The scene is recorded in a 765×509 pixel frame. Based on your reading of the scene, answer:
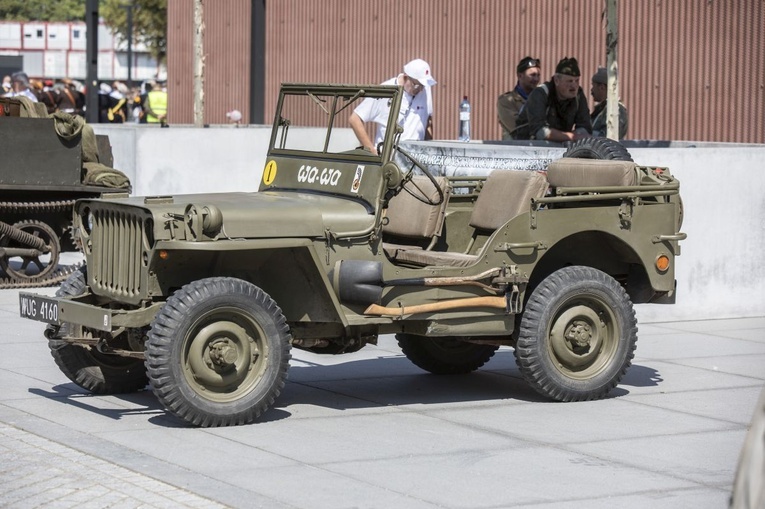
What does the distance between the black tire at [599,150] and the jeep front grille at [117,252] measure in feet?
10.2

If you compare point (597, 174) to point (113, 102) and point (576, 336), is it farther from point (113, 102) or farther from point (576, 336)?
point (113, 102)

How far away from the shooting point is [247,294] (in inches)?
272

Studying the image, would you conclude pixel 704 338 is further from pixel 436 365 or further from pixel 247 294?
pixel 247 294

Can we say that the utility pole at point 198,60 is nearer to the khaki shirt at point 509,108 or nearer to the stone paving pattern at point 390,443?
the khaki shirt at point 509,108

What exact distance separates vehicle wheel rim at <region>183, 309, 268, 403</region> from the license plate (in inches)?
33.1

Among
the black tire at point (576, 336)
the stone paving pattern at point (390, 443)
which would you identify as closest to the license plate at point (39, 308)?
the stone paving pattern at point (390, 443)

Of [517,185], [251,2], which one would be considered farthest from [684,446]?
[251,2]

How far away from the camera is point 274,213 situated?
23.4 feet

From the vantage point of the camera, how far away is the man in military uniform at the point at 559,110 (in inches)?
469

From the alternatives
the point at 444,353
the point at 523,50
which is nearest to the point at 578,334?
the point at 444,353

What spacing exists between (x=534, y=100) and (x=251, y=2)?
1225cm

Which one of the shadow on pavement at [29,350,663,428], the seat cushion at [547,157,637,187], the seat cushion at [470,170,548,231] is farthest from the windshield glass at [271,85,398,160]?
the shadow on pavement at [29,350,663,428]

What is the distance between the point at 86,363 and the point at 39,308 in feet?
1.65

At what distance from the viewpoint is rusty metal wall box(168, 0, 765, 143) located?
50.9 feet
